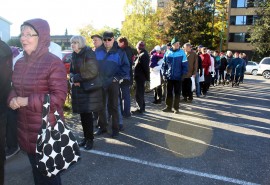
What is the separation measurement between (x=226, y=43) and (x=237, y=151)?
2093 inches

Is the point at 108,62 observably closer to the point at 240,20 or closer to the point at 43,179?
the point at 43,179

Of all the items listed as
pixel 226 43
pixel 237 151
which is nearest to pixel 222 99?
pixel 237 151

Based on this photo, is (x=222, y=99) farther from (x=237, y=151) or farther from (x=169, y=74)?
(x=237, y=151)

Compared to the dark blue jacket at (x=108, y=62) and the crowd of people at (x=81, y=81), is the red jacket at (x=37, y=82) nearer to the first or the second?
the crowd of people at (x=81, y=81)

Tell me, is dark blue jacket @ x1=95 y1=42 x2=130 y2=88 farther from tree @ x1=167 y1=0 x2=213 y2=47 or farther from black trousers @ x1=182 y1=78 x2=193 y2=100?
tree @ x1=167 y1=0 x2=213 y2=47

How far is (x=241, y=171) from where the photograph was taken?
4.45 m

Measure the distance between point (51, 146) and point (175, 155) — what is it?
9.70 ft

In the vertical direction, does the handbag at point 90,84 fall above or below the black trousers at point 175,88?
above

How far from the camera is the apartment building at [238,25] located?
52812 mm

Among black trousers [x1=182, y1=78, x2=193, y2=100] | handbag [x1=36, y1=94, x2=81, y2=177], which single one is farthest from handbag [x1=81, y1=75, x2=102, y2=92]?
black trousers [x1=182, y1=78, x2=193, y2=100]

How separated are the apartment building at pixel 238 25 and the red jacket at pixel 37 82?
176 ft

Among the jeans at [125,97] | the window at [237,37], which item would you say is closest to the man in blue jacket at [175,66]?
the jeans at [125,97]

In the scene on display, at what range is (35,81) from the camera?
2.56 meters

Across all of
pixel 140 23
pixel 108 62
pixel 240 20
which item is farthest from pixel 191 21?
pixel 108 62
